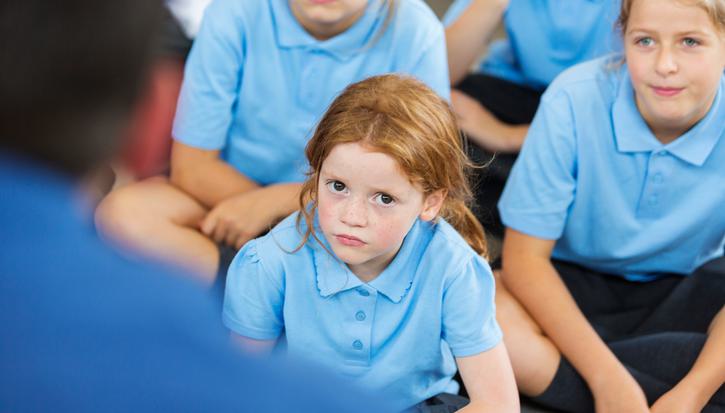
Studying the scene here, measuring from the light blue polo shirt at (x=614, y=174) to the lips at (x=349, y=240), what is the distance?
44 cm

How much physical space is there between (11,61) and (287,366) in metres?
0.19

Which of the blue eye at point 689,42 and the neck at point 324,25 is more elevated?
the blue eye at point 689,42

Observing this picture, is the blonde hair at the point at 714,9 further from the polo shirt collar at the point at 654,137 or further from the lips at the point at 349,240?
the lips at the point at 349,240

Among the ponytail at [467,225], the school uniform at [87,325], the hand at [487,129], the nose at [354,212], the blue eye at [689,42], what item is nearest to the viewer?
the school uniform at [87,325]

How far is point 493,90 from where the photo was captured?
205cm

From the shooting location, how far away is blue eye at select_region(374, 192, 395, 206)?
1246mm

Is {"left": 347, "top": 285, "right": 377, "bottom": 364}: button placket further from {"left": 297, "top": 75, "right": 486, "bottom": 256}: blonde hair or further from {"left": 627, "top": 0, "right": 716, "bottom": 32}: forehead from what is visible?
{"left": 627, "top": 0, "right": 716, "bottom": 32}: forehead

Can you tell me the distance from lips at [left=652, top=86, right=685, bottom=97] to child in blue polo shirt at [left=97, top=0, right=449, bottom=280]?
32cm

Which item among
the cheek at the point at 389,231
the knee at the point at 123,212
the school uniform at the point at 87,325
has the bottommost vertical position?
the knee at the point at 123,212

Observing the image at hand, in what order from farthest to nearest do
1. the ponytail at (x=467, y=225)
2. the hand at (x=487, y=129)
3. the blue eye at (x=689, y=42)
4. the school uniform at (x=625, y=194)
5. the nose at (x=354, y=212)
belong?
the hand at (x=487, y=129) → the school uniform at (x=625, y=194) → the blue eye at (x=689, y=42) → the ponytail at (x=467, y=225) → the nose at (x=354, y=212)

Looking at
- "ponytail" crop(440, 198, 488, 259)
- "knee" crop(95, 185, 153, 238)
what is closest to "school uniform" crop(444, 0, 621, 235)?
"ponytail" crop(440, 198, 488, 259)

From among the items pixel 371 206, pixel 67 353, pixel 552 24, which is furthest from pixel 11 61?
pixel 552 24

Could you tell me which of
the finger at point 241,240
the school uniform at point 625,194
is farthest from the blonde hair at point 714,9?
the finger at point 241,240

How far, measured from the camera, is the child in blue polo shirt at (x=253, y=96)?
1615 mm
